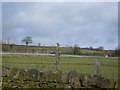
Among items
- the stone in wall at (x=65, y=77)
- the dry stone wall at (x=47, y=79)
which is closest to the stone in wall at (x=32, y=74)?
the dry stone wall at (x=47, y=79)

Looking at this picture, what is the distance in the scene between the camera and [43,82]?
4992 mm

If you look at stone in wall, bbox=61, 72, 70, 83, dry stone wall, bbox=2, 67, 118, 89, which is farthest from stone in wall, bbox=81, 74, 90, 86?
stone in wall, bbox=61, 72, 70, 83

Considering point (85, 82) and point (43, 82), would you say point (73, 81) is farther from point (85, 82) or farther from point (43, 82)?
point (43, 82)

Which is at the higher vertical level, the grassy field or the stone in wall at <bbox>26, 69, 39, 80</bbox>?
the stone in wall at <bbox>26, 69, 39, 80</bbox>

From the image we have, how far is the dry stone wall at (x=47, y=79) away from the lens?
4.41 m

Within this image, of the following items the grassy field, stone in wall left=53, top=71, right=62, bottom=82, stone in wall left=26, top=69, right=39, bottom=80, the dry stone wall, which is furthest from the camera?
the grassy field

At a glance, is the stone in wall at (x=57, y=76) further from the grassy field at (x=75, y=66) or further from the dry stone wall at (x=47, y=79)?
the grassy field at (x=75, y=66)

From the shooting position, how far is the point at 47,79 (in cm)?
493

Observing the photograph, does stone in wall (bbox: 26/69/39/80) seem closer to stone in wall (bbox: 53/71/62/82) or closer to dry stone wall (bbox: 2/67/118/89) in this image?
dry stone wall (bbox: 2/67/118/89)

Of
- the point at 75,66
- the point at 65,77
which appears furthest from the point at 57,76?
the point at 75,66

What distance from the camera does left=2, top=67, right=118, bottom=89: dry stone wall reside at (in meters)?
4.41

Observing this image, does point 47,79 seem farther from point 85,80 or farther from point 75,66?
point 75,66

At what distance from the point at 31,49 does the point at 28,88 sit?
52.5ft

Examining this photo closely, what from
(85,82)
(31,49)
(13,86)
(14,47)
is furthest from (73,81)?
(31,49)
